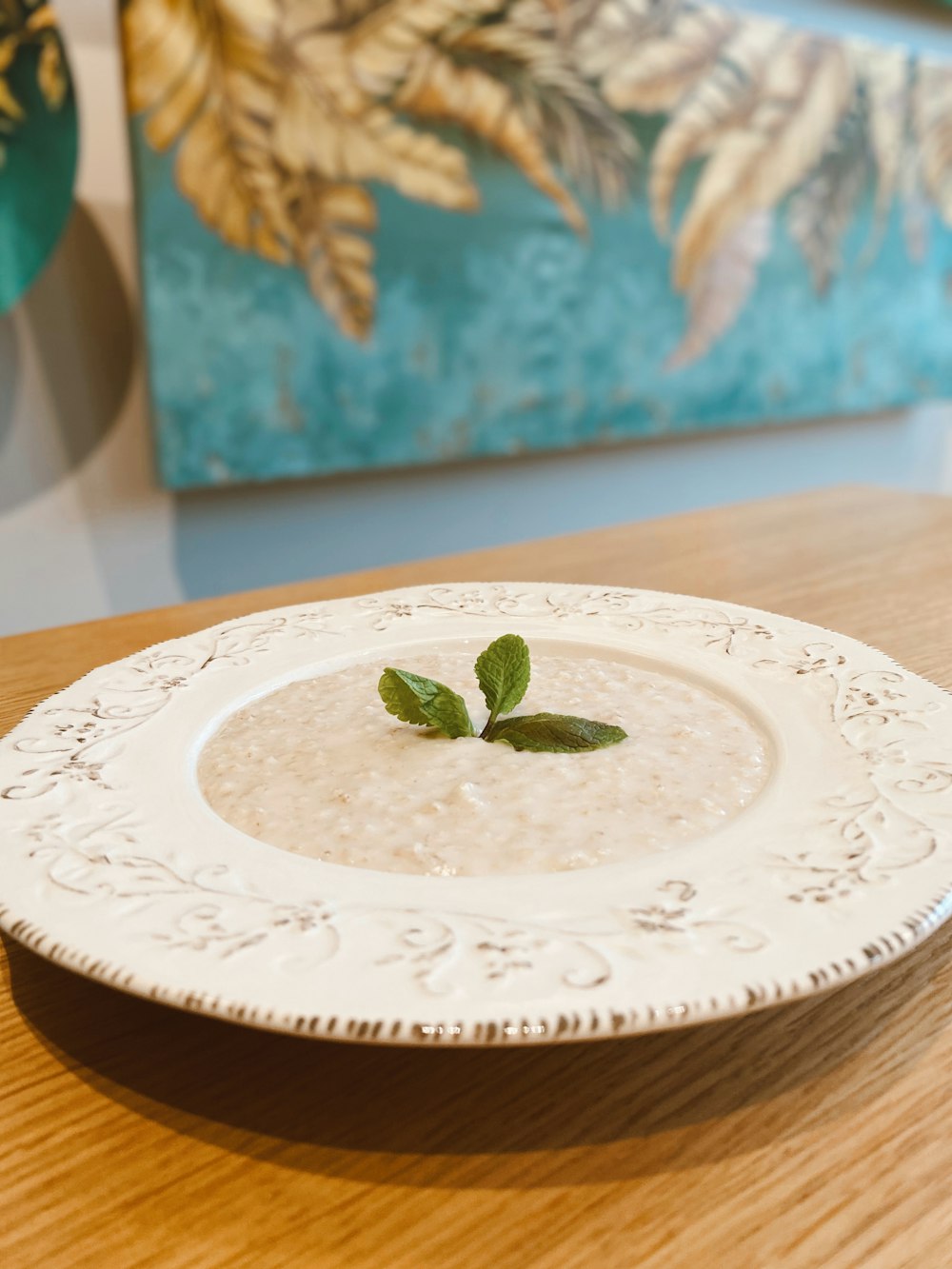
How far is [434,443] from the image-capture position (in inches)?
87.0

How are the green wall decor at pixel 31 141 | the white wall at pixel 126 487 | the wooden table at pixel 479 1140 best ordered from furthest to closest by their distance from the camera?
the white wall at pixel 126 487 < the green wall decor at pixel 31 141 < the wooden table at pixel 479 1140

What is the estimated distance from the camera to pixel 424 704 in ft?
1.91

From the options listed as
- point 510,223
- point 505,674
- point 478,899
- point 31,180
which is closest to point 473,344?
point 510,223

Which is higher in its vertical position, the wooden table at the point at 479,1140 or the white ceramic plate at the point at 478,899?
the white ceramic plate at the point at 478,899

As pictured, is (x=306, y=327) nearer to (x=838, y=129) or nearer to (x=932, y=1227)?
(x=838, y=129)

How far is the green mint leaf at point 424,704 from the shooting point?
581 millimetres

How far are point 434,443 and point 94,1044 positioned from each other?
6.05 ft

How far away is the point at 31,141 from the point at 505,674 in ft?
4.80

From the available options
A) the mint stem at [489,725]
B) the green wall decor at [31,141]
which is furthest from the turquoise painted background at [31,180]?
the mint stem at [489,725]

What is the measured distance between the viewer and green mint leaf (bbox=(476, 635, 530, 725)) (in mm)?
602

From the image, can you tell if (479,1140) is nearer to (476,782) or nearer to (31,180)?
(476,782)

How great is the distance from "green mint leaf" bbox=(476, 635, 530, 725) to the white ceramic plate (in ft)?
0.42

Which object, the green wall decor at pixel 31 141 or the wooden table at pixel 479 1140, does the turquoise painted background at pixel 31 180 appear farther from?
the wooden table at pixel 479 1140

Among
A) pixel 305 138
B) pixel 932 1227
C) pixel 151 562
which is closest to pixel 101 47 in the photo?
pixel 305 138
